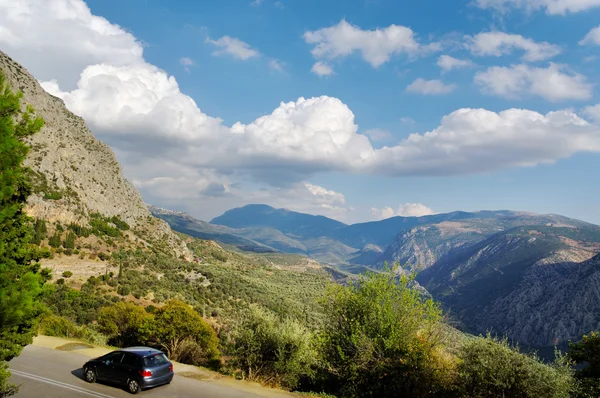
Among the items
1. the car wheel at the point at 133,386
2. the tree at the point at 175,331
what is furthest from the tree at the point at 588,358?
the tree at the point at 175,331

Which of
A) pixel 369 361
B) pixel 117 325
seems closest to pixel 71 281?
pixel 117 325

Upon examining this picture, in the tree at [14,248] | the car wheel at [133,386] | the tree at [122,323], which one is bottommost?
the tree at [122,323]

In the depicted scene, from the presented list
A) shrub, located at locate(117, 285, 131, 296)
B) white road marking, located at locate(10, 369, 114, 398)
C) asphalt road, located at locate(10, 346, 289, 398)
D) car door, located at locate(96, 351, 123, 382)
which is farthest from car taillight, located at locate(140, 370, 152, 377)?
shrub, located at locate(117, 285, 131, 296)

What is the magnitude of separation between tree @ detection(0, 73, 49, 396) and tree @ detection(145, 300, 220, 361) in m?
12.9

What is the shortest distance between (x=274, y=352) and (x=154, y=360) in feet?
18.8

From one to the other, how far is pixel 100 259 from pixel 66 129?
46.9m

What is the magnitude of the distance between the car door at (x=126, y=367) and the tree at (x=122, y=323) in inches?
390

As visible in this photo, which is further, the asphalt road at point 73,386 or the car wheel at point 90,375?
the car wheel at point 90,375

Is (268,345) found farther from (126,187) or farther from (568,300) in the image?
(568,300)

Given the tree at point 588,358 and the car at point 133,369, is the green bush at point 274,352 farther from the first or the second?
the tree at point 588,358

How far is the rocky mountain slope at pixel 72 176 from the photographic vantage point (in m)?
68.4

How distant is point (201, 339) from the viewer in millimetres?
24047

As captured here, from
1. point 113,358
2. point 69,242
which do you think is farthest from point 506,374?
point 69,242

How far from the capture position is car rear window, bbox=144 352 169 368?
1464 centimetres
